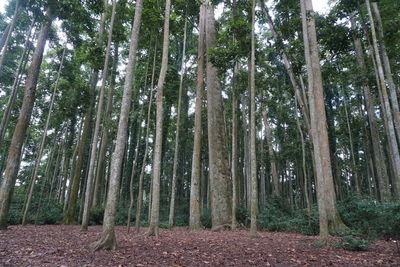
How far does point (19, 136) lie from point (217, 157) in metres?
7.18

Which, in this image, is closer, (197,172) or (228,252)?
(228,252)

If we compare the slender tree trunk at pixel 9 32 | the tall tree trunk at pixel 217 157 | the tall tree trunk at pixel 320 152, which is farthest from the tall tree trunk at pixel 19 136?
the tall tree trunk at pixel 320 152

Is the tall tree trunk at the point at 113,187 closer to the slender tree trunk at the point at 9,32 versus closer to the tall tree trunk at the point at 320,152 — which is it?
the tall tree trunk at the point at 320,152

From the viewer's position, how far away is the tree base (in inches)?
181

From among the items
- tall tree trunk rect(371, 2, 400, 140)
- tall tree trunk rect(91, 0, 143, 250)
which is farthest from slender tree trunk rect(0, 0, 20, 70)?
tall tree trunk rect(371, 2, 400, 140)

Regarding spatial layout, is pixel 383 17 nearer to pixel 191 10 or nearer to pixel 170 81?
pixel 191 10

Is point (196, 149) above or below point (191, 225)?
above

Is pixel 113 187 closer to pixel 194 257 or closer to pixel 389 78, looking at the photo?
pixel 194 257

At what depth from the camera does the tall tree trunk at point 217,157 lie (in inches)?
385

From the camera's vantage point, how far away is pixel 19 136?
27.0 feet

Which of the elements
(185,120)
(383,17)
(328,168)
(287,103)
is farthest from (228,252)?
(287,103)

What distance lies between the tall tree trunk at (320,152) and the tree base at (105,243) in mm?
4465

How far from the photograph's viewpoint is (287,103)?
2266 cm

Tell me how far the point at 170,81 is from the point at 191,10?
362cm
